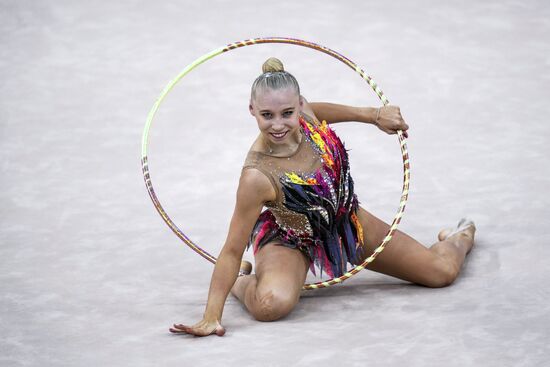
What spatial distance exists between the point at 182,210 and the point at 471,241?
163cm

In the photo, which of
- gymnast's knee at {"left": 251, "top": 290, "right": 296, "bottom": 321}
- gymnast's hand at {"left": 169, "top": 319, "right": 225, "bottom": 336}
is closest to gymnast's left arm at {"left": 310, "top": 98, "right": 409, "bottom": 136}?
gymnast's knee at {"left": 251, "top": 290, "right": 296, "bottom": 321}

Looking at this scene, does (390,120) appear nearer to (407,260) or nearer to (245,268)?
(407,260)

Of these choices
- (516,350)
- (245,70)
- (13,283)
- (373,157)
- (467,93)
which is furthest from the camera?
(245,70)

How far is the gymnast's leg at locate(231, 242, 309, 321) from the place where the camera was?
445 centimetres

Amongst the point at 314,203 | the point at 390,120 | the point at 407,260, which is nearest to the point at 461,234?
the point at 407,260

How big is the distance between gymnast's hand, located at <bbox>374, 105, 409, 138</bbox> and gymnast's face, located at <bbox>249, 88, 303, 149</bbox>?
0.47 metres

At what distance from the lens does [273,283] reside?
14.8 feet

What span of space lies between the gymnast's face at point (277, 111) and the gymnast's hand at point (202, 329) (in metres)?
0.78

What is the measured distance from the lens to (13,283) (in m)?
4.98

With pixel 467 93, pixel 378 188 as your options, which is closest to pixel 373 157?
pixel 378 188

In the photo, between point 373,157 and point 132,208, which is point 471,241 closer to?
point 373,157

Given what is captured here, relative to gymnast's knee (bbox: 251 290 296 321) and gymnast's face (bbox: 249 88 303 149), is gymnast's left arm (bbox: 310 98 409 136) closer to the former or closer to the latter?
gymnast's face (bbox: 249 88 303 149)

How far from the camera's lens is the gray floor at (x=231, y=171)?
14.0ft

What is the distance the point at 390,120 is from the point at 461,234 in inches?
31.7
